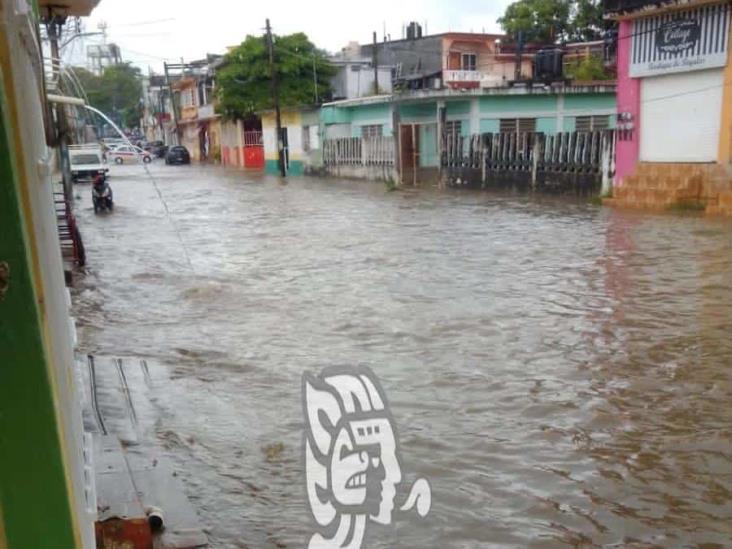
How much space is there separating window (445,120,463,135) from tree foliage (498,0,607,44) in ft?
34.4

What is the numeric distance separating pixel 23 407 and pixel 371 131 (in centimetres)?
3161

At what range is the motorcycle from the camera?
19.4 metres

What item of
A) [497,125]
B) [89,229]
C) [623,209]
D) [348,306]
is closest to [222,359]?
[348,306]

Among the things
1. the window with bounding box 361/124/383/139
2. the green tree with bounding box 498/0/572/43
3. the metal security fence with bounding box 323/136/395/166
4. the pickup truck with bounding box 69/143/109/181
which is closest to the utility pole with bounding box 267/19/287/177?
the metal security fence with bounding box 323/136/395/166

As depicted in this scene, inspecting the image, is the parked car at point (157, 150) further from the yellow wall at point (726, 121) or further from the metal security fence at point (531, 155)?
the yellow wall at point (726, 121)

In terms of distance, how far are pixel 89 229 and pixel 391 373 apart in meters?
12.4

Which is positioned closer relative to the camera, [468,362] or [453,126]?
[468,362]

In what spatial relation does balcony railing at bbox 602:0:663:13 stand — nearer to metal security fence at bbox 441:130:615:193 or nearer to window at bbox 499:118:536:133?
metal security fence at bbox 441:130:615:193

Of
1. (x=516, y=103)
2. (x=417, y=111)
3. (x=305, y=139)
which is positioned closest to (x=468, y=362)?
(x=516, y=103)

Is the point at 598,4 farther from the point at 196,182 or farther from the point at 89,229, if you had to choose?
the point at 89,229

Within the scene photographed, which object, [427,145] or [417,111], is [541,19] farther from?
[427,145]

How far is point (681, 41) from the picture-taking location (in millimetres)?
16219

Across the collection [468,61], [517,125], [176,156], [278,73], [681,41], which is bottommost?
[176,156]

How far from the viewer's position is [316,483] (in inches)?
170
